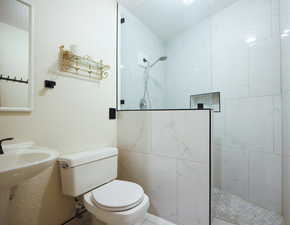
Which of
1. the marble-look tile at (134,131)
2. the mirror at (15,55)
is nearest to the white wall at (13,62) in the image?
the mirror at (15,55)

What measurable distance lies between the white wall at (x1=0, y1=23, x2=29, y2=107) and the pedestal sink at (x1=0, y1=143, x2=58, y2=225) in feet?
0.96

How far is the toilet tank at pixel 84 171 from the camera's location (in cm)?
114

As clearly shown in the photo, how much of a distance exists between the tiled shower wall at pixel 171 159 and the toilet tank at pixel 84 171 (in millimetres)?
331

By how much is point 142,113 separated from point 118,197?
→ 800mm

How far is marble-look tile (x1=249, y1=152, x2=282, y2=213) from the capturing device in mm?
1519

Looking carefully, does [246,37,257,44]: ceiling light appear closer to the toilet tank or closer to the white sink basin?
the toilet tank

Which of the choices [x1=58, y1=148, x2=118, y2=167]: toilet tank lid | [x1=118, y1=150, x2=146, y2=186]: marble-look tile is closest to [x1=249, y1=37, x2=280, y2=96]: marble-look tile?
[x1=118, y1=150, x2=146, y2=186]: marble-look tile

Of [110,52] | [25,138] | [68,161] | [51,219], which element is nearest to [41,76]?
[25,138]

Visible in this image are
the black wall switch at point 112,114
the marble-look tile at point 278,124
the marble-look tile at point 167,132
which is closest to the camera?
the marble-look tile at point 167,132

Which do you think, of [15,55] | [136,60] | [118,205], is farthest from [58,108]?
[136,60]

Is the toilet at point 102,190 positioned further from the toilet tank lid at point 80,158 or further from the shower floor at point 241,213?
the shower floor at point 241,213

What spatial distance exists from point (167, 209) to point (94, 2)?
210 cm

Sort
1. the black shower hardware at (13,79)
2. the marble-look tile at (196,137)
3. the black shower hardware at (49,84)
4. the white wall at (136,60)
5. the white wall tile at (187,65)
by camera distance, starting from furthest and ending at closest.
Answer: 1. the white wall tile at (187,65)
2. the white wall at (136,60)
3. the marble-look tile at (196,137)
4. the black shower hardware at (49,84)
5. the black shower hardware at (13,79)

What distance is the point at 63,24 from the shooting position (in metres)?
1.25
